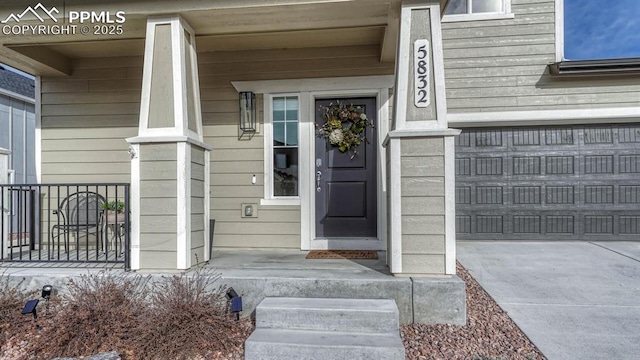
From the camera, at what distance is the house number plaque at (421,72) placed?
311 cm

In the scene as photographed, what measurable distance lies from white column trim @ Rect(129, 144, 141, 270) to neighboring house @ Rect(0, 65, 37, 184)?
706 cm

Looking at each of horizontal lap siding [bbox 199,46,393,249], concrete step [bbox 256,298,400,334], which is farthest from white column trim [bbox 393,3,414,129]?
concrete step [bbox 256,298,400,334]

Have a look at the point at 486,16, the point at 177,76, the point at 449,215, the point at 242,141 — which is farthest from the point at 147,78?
the point at 486,16

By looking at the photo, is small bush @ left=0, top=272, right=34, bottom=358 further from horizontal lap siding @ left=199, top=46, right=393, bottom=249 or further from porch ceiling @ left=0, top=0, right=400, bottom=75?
porch ceiling @ left=0, top=0, right=400, bottom=75

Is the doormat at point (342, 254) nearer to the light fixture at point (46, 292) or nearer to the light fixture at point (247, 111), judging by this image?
the light fixture at point (247, 111)

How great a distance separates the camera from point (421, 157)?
10.1 ft

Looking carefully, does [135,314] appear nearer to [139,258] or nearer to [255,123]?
[139,258]

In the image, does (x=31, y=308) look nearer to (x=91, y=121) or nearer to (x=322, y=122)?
(x=91, y=121)

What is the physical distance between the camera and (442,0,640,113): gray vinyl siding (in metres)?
4.99

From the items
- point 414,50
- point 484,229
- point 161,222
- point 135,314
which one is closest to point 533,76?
point 484,229

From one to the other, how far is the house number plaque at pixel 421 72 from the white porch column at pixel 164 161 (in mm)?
1974

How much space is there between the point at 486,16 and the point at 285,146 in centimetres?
334

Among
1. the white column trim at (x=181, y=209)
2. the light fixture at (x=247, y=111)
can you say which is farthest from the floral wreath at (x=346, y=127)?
the white column trim at (x=181, y=209)

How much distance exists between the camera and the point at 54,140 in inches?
185
